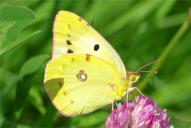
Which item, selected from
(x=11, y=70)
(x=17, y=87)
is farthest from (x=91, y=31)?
(x=11, y=70)

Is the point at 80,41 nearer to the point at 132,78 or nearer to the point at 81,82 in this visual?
the point at 81,82

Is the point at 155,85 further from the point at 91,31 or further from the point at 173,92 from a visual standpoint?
the point at 91,31

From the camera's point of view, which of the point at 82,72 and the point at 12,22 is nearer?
the point at 12,22

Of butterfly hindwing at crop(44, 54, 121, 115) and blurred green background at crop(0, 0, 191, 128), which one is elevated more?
blurred green background at crop(0, 0, 191, 128)

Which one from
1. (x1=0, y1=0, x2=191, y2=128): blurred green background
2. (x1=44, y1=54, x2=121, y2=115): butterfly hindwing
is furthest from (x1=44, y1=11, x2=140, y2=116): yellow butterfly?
(x1=0, y1=0, x2=191, y2=128): blurred green background

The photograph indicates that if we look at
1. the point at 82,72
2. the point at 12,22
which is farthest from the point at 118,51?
the point at 12,22

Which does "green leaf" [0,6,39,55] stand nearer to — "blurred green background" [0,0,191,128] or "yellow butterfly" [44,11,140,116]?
"yellow butterfly" [44,11,140,116]
